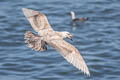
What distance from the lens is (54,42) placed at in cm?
783

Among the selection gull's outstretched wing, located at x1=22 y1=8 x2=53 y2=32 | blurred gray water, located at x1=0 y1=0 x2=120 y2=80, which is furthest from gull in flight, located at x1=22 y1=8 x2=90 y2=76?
blurred gray water, located at x1=0 y1=0 x2=120 y2=80

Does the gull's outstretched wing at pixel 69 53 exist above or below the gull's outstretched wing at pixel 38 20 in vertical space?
below

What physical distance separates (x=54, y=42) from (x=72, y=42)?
210 inches

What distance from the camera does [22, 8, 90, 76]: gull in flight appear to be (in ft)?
24.8

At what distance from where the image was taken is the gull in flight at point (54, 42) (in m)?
7.57

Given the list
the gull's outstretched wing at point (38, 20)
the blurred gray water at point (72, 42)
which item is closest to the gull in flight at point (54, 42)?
the gull's outstretched wing at point (38, 20)

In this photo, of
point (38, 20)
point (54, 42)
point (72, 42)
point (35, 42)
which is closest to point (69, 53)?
point (54, 42)

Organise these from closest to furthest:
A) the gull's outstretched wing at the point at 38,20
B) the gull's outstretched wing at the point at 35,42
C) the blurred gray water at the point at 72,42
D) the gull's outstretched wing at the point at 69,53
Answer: the gull's outstretched wing at the point at 69,53 → the gull's outstretched wing at the point at 35,42 → the gull's outstretched wing at the point at 38,20 → the blurred gray water at the point at 72,42

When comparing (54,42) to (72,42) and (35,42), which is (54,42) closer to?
(35,42)

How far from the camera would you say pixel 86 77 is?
11000 mm

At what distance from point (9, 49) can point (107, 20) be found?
4186 millimetres

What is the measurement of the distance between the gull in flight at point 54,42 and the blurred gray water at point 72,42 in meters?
2.73

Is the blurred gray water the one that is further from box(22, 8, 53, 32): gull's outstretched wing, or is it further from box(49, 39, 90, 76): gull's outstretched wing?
box(49, 39, 90, 76): gull's outstretched wing

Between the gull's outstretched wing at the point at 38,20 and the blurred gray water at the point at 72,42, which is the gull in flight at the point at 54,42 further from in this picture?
the blurred gray water at the point at 72,42
